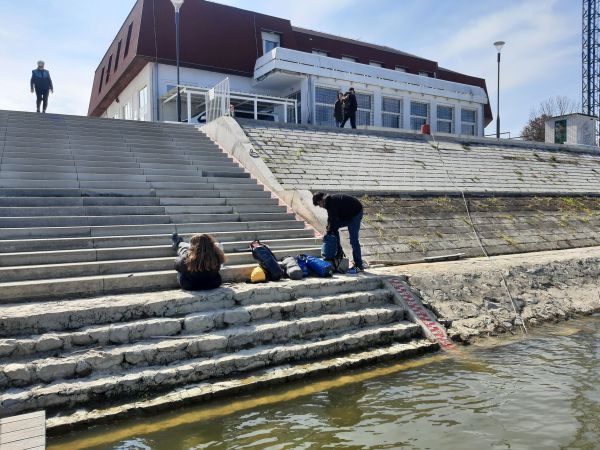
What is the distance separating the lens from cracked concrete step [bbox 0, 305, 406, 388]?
4.84 meters

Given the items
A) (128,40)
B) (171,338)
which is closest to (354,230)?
(171,338)

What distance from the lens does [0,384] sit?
15.2 ft

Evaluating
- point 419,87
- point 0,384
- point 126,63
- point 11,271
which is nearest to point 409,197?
point 11,271

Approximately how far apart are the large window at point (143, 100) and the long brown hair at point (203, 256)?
17.4 meters

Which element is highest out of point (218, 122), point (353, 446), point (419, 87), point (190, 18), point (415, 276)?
point (190, 18)

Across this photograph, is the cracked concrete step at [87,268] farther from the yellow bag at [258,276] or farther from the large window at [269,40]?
the large window at [269,40]

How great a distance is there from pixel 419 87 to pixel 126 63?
46.5 feet

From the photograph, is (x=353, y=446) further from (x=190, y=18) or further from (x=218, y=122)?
(x=190, y=18)

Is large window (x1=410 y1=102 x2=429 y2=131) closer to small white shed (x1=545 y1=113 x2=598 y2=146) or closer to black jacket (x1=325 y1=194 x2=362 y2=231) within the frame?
small white shed (x1=545 y1=113 x2=598 y2=146)

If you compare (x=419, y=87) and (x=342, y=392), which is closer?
(x=342, y=392)

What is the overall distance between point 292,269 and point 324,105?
1562cm

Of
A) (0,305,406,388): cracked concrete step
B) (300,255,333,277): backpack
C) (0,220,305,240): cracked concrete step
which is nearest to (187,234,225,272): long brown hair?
(0,305,406,388): cracked concrete step

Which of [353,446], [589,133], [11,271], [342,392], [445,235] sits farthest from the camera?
[589,133]

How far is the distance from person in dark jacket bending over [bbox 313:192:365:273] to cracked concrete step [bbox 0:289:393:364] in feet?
3.41
